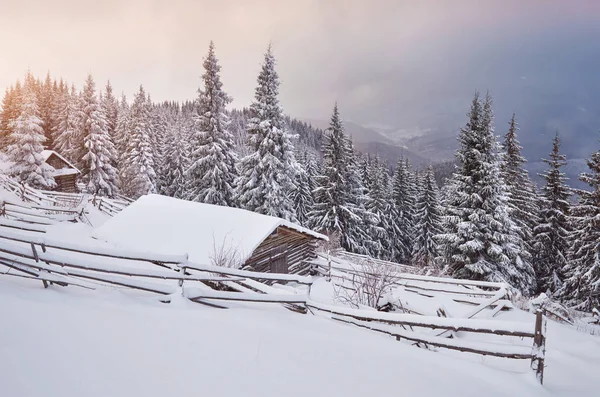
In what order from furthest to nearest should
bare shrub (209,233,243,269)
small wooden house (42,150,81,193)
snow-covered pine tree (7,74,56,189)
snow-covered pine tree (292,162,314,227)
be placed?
1. snow-covered pine tree (292,162,314,227)
2. small wooden house (42,150,81,193)
3. snow-covered pine tree (7,74,56,189)
4. bare shrub (209,233,243,269)

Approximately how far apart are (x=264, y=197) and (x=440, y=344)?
67.9 ft

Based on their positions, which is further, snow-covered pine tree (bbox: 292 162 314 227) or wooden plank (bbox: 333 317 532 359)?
snow-covered pine tree (bbox: 292 162 314 227)

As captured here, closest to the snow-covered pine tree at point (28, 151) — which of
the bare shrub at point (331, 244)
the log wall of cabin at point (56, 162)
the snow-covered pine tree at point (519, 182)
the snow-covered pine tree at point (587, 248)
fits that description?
the log wall of cabin at point (56, 162)

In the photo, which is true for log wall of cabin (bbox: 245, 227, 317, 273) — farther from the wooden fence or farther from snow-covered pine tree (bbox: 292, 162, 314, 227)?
snow-covered pine tree (bbox: 292, 162, 314, 227)

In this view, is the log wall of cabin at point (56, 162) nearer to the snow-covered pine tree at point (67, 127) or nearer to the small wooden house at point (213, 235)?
the snow-covered pine tree at point (67, 127)

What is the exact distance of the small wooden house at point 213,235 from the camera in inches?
586

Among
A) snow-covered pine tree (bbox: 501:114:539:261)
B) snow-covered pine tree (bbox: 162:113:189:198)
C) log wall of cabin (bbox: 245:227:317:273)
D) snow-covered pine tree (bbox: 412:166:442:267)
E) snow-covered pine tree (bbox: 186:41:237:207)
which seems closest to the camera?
log wall of cabin (bbox: 245:227:317:273)

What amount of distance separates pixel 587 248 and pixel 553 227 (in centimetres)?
649

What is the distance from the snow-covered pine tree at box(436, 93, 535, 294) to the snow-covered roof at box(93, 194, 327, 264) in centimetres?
971

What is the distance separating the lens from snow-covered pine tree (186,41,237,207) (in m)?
27.6

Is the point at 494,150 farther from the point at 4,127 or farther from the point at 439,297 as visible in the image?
the point at 4,127

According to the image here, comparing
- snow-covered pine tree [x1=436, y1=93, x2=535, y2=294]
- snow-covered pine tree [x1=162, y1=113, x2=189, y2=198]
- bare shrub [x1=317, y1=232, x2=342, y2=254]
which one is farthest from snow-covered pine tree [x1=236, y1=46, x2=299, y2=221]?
snow-covered pine tree [x1=162, y1=113, x2=189, y2=198]

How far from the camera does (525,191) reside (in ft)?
98.7

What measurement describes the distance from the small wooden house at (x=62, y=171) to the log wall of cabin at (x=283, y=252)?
35236 mm
